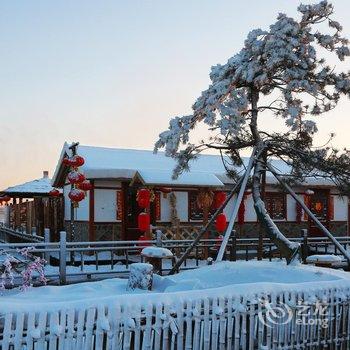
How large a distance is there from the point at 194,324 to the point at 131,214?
1621 cm

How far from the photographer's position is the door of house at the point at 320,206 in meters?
26.0

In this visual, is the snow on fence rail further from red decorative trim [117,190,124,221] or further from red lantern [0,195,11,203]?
red lantern [0,195,11,203]

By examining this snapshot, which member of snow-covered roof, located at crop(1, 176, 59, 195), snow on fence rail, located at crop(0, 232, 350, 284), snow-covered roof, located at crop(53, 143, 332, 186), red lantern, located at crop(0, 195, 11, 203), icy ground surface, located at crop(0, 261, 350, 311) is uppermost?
snow-covered roof, located at crop(53, 143, 332, 186)

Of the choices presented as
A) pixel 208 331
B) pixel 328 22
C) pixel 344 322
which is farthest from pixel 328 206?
pixel 208 331

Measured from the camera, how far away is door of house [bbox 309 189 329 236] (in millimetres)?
25986

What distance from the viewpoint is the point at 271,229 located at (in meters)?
11.0

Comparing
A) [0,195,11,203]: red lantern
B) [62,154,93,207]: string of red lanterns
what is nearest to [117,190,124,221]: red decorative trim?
[62,154,93,207]: string of red lanterns

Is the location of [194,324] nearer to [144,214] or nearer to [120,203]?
[144,214]

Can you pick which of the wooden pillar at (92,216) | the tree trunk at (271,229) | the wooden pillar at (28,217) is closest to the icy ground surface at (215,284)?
the tree trunk at (271,229)

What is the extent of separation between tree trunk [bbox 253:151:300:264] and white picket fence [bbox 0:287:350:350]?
346 cm

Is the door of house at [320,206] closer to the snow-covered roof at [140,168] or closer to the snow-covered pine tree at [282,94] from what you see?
the snow-covered roof at [140,168]

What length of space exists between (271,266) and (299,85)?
3.95 metres

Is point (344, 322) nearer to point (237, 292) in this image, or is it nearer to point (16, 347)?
point (237, 292)

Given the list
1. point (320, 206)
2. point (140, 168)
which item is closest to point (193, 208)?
point (140, 168)
